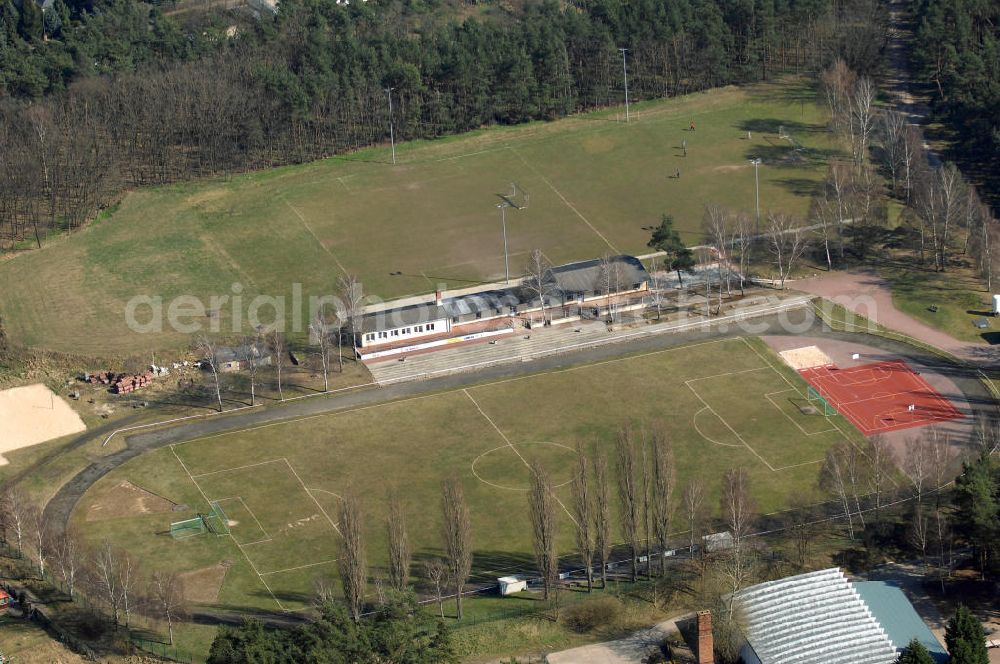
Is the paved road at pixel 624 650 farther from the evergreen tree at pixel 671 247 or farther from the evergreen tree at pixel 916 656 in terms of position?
the evergreen tree at pixel 671 247

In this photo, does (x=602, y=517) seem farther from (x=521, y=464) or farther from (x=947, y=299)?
(x=947, y=299)

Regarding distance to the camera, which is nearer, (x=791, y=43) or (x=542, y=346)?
(x=542, y=346)

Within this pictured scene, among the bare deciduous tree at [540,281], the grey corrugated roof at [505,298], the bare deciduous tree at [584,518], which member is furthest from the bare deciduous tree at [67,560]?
the bare deciduous tree at [540,281]

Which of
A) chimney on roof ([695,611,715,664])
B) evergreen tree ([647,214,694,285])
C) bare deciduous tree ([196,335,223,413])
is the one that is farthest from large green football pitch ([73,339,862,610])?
chimney on roof ([695,611,715,664])

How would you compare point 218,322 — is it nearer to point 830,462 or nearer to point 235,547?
point 235,547

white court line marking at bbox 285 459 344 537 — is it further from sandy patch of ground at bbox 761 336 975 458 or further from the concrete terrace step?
sandy patch of ground at bbox 761 336 975 458

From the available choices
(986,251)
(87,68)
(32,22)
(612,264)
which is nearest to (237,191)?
(87,68)
